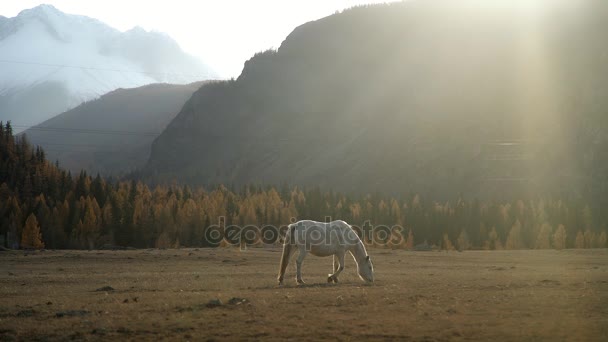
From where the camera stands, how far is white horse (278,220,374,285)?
92.5 ft

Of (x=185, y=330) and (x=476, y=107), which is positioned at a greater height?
(x=476, y=107)

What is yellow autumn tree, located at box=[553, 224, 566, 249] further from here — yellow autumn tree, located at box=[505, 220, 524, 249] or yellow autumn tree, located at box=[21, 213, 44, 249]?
yellow autumn tree, located at box=[21, 213, 44, 249]

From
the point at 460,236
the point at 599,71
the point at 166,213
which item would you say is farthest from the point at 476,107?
the point at 166,213

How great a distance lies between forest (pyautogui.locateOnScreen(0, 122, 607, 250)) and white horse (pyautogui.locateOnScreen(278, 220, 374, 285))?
57.2 metres

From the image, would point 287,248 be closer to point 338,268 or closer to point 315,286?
point 315,286

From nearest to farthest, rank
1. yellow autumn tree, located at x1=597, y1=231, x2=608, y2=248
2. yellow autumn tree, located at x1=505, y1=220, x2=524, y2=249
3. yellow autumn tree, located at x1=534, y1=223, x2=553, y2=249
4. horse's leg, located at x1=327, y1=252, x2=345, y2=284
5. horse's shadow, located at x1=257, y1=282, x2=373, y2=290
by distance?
1. horse's shadow, located at x1=257, y1=282, x2=373, y2=290
2. horse's leg, located at x1=327, y1=252, x2=345, y2=284
3. yellow autumn tree, located at x1=534, y1=223, x2=553, y2=249
4. yellow autumn tree, located at x1=597, y1=231, x2=608, y2=248
5. yellow autumn tree, located at x1=505, y1=220, x2=524, y2=249

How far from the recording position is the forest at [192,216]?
87688mm

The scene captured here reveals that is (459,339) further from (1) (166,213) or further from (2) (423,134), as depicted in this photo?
(2) (423,134)

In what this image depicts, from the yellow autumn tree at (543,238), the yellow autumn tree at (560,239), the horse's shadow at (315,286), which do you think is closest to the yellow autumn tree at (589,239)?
the yellow autumn tree at (560,239)

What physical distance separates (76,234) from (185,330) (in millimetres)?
75518

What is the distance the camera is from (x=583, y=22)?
191m

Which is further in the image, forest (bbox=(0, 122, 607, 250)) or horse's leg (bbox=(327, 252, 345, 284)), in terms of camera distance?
forest (bbox=(0, 122, 607, 250))

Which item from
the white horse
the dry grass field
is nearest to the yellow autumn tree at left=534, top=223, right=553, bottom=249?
the dry grass field

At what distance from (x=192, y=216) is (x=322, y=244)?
70.3 m
